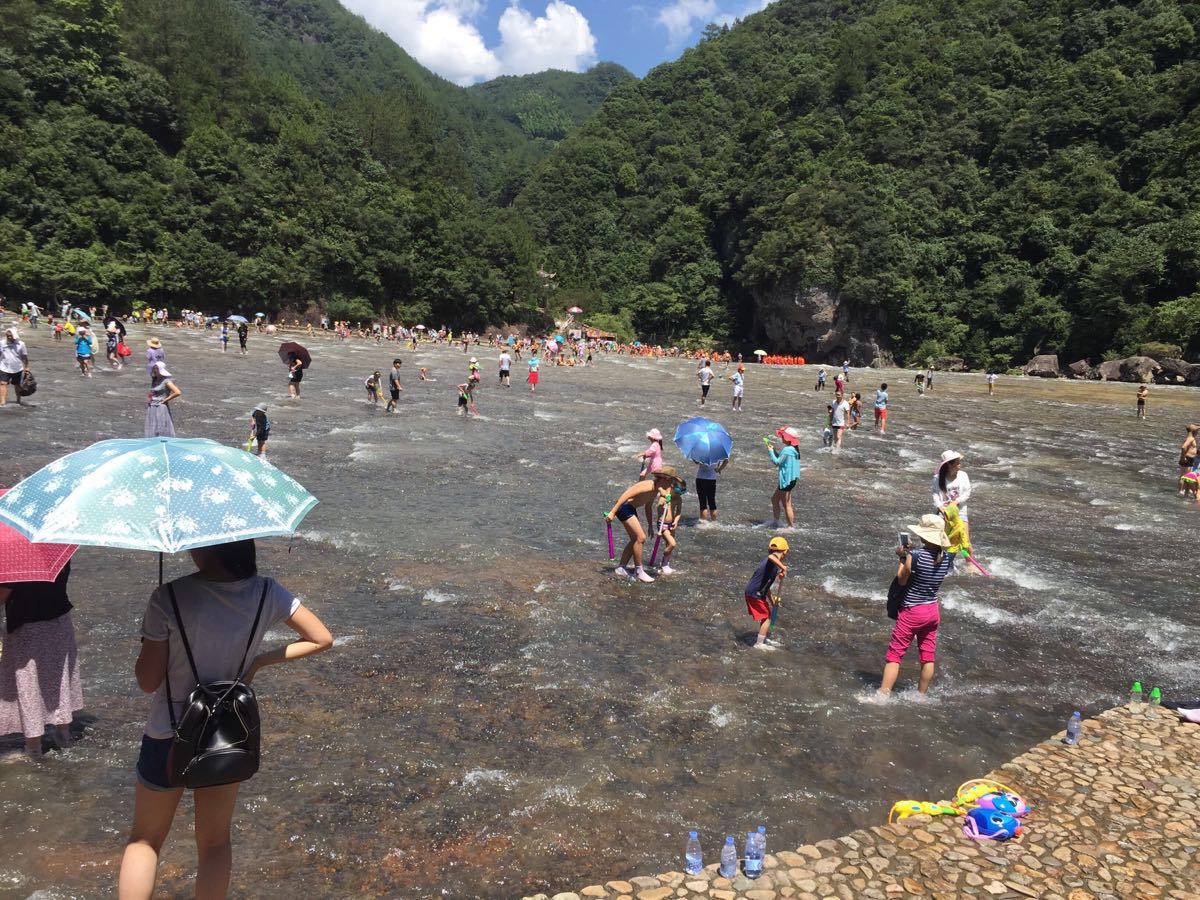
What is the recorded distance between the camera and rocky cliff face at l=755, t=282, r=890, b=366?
222 feet

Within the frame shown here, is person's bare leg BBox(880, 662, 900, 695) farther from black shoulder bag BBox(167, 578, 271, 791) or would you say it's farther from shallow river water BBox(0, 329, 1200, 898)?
black shoulder bag BBox(167, 578, 271, 791)

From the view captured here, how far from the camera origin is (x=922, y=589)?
661cm

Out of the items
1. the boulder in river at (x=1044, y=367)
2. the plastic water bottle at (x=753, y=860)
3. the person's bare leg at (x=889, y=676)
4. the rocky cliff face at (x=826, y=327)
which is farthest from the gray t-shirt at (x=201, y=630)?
the rocky cliff face at (x=826, y=327)

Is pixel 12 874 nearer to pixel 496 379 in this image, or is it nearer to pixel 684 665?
pixel 684 665

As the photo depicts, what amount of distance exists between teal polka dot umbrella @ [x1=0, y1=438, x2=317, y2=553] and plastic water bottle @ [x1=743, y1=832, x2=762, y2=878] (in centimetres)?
325

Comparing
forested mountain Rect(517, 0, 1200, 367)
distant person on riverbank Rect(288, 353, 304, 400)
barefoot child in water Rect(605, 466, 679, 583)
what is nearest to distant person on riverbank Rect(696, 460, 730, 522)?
barefoot child in water Rect(605, 466, 679, 583)

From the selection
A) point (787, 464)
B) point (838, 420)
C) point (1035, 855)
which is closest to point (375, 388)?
point (838, 420)

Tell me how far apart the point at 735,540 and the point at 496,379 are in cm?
2713

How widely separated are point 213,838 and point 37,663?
2.50 metres

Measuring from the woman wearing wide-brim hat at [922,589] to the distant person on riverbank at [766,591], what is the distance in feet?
3.96

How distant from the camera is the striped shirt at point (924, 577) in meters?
6.52

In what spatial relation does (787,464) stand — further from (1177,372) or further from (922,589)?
(1177,372)

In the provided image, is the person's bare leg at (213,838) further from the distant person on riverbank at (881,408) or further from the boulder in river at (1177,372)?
the boulder in river at (1177,372)

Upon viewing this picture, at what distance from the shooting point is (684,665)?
7.50 m
